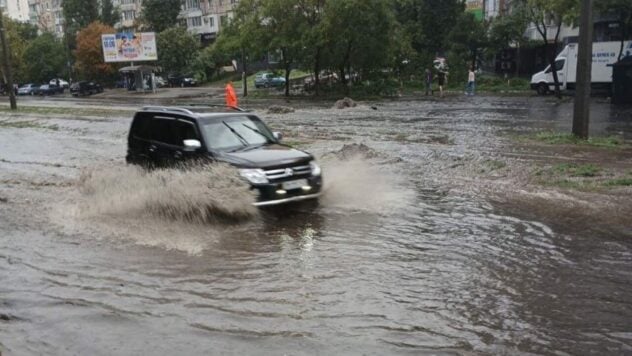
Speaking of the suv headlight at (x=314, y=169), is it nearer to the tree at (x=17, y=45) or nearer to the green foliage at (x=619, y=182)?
the green foliage at (x=619, y=182)

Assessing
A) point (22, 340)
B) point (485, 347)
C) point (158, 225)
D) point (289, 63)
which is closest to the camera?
point (485, 347)

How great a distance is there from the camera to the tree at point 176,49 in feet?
221

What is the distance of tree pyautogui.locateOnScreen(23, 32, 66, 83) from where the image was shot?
78.6 m

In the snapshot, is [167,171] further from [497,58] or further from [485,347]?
[497,58]

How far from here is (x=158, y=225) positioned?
29.7 feet

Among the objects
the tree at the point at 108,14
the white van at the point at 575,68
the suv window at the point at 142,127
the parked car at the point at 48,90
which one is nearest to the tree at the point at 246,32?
the white van at the point at 575,68

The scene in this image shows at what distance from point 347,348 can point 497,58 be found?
48698 millimetres

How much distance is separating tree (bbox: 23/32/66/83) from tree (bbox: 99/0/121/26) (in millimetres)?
7122

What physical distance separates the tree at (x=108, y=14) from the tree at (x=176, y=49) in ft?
68.4

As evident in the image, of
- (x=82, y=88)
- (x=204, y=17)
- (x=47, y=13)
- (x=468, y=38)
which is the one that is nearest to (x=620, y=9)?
(x=468, y=38)

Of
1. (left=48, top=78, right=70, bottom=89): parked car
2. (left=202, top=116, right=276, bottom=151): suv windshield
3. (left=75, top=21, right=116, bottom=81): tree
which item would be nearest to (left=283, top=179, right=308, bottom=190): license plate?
(left=202, top=116, right=276, bottom=151): suv windshield

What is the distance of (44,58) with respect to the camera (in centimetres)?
7881

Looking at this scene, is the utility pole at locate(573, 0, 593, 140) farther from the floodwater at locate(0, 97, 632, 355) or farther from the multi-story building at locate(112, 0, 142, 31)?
the multi-story building at locate(112, 0, 142, 31)

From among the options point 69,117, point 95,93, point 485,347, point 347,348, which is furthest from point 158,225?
point 95,93
